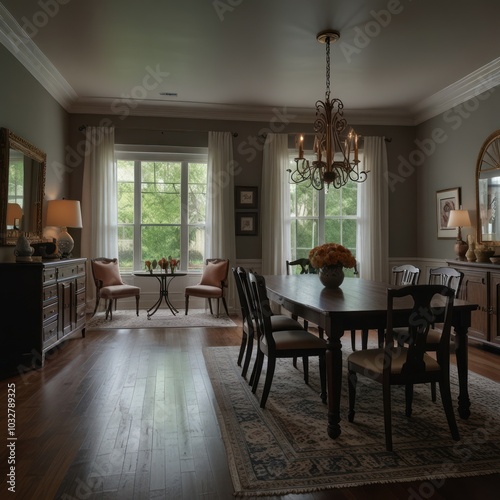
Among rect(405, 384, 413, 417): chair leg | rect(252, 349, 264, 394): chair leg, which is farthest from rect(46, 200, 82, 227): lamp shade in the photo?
rect(405, 384, 413, 417): chair leg

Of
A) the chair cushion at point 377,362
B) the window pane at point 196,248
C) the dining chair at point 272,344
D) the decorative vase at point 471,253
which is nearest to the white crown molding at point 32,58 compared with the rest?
the window pane at point 196,248

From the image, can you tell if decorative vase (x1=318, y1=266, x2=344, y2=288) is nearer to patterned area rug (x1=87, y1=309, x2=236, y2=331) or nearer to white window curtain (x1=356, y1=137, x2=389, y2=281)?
patterned area rug (x1=87, y1=309, x2=236, y2=331)

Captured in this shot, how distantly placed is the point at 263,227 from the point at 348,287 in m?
3.27

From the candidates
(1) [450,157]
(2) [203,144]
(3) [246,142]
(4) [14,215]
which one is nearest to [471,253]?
(1) [450,157]

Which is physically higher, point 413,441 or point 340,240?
point 340,240

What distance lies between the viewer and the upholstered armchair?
20.5 ft

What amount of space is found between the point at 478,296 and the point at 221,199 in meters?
3.74

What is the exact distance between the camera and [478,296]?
187 inches

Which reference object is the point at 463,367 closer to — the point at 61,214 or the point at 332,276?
the point at 332,276

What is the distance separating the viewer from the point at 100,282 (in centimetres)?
619

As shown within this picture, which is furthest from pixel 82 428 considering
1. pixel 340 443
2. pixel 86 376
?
pixel 340 443

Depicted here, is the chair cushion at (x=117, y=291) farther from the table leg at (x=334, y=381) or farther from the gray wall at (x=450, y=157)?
the gray wall at (x=450, y=157)

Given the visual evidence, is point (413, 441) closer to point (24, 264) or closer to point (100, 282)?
point (24, 264)

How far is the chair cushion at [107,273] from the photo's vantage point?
6191 millimetres
